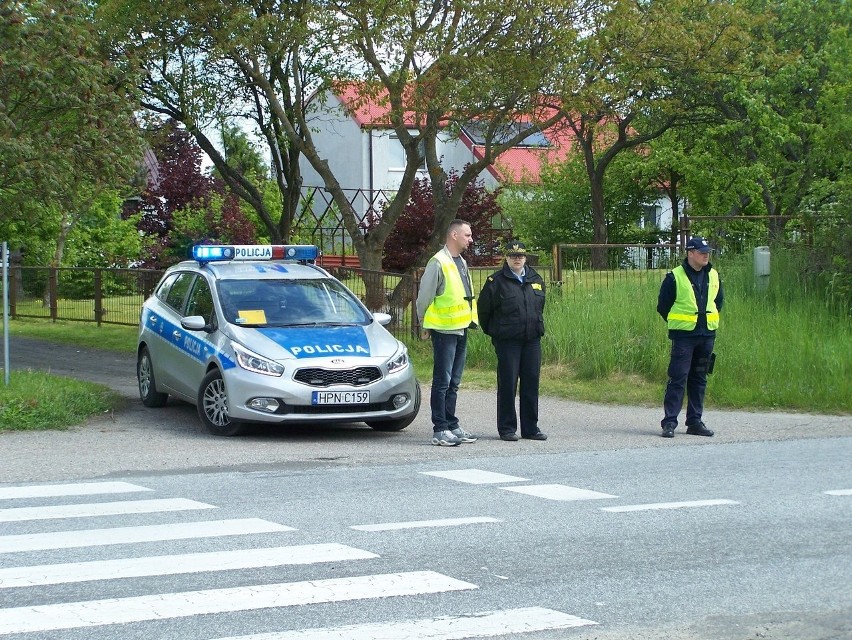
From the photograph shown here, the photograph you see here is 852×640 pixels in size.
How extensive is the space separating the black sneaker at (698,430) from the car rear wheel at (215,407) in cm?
444

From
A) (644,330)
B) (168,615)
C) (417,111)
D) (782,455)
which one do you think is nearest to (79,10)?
(417,111)

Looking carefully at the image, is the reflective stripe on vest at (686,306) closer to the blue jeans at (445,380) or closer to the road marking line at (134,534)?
the blue jeans at (445,380)

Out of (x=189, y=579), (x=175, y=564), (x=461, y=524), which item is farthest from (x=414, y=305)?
(x=189, y=579)

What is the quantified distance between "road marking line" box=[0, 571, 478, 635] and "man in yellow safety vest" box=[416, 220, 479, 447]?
5296mm

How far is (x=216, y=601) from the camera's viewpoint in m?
5.68

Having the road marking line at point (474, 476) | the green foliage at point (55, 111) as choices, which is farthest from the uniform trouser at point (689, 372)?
the green foliage at point (55, 111)

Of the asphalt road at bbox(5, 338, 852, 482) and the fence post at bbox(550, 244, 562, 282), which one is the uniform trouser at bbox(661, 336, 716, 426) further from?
the fence post at bbox(550, 244, 562, 282)

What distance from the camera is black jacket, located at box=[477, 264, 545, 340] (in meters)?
11.7

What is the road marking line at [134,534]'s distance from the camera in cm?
699

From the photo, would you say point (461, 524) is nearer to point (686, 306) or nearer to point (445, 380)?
point (445, 380)

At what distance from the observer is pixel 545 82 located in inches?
811

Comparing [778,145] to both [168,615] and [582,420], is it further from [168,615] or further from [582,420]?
[168,615]

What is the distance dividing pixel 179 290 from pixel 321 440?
3149 mm

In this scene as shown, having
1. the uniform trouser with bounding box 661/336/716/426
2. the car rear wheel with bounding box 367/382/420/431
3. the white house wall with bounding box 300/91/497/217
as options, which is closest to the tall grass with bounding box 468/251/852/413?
the uniform trouser with bounding box 661/336/716/426
